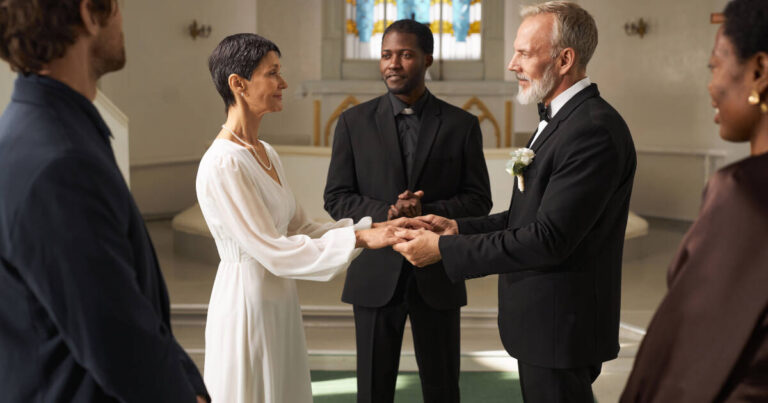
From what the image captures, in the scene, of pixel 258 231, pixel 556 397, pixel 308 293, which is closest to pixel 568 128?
pixel 556 397

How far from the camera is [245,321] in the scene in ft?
8.64

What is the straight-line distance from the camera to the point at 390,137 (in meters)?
3.42

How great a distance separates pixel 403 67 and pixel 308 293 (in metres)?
3.31

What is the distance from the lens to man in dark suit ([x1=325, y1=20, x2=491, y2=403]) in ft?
10.8

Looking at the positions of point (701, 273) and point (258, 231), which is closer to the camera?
point (701, 273)

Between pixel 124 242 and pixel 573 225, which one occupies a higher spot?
pixel 124 242

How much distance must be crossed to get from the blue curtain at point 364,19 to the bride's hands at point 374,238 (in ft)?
Result: 23.8

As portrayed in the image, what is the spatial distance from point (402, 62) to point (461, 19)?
21.7ft

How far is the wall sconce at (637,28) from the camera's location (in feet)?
34.8

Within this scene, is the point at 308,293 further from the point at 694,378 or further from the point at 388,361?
the point at 694,378

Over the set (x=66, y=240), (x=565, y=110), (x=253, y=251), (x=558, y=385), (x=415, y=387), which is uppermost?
(x=565, y=110)

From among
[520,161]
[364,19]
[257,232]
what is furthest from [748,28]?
[364,19]

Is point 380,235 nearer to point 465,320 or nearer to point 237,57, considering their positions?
point 237,57

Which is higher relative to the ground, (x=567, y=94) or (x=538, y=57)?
(x=538, y=57)
